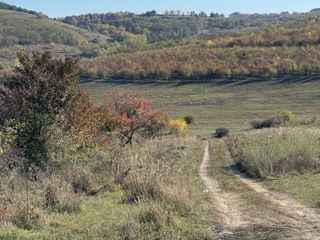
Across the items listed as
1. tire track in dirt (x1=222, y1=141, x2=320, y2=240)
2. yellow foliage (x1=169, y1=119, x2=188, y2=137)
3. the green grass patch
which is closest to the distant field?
yellow foliage (x1=169, y1=119, x2=188, y2=137)

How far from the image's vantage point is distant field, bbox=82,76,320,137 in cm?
5156

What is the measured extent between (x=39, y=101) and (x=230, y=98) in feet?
178

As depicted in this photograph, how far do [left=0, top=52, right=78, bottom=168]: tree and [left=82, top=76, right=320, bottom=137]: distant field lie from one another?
91.7 feet

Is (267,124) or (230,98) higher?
(230,98)

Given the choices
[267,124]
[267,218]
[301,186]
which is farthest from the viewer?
[267,124]

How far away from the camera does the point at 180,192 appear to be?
769 cm

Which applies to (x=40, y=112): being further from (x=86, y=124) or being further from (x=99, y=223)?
(x=99, y=223)

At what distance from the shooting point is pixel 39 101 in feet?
42.5

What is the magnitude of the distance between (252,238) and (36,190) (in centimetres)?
501

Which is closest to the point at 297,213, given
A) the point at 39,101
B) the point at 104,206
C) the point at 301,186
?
the point at 301,186

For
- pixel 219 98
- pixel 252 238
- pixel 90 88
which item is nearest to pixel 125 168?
pixel 252 238

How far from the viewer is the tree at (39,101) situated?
1181 centimetres

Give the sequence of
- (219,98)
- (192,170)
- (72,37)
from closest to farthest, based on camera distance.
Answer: (192,170) → (219,98) → (72,37)

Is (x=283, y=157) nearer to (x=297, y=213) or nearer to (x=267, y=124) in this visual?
(x=297, y=213)
